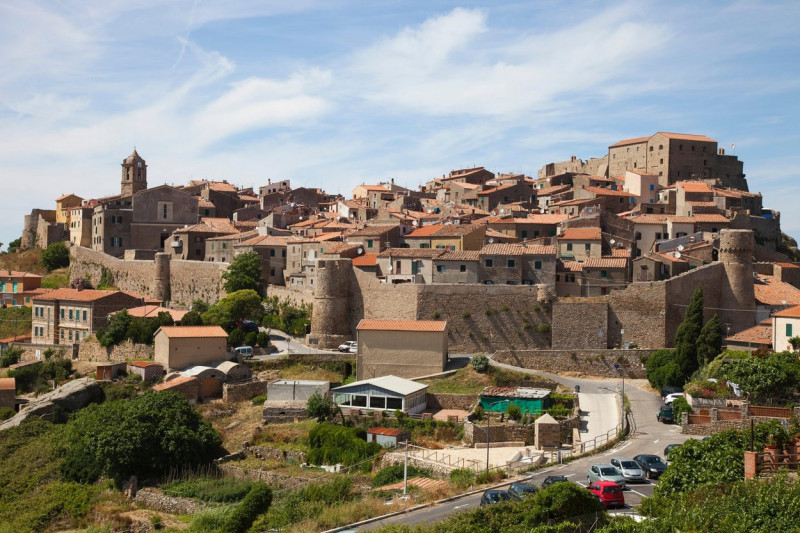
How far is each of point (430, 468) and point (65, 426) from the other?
2186 cm

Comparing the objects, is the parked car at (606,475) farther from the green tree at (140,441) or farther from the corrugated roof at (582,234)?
the corrugated roof at (582,234)

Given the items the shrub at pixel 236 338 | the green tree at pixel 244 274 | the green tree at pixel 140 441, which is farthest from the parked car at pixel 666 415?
the green tree at pixel 244 274

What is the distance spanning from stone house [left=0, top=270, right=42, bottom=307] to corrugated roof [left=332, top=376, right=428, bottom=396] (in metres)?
36.6

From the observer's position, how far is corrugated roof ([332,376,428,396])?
39.4 m

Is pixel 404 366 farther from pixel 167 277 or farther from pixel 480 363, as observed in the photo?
pixel 167 277

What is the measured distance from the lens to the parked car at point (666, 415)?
112 ft

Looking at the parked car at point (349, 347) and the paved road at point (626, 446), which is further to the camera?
the parked car at point (349, 347)

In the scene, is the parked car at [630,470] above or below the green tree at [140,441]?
above

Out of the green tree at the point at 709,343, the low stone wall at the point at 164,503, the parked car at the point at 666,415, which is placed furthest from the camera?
the green tree at the point at 709,343

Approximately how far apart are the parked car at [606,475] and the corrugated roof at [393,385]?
14.6 metres

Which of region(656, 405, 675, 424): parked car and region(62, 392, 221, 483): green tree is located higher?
region(656, 405, 675, 424): parked car

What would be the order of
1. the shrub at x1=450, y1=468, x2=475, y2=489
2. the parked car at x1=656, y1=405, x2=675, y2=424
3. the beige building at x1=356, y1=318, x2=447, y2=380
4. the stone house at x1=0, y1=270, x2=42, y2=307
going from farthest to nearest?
the stone house at x1=0, y1=270, x2=42, y2=307
the beige building at x1=356, y1=318, x2=447, y2=380
the parked car at x1=656, y1=405, x2=675, y2=424
the shrub at x1=450, y1=468, x2=475, y2=489

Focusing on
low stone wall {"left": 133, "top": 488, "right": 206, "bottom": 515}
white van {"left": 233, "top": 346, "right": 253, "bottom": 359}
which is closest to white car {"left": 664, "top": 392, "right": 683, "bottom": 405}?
low stone wall {"left": 133, "top": 488, "right": 206, "bottom": 515}

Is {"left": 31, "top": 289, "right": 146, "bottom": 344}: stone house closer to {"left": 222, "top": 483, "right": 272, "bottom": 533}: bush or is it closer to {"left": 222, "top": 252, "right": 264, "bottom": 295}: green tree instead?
{"left": 222, "top": 252, "right": 264, "bottom": 295}: green tree
